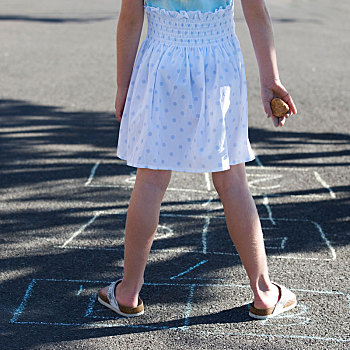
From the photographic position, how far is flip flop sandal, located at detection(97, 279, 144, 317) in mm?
3121

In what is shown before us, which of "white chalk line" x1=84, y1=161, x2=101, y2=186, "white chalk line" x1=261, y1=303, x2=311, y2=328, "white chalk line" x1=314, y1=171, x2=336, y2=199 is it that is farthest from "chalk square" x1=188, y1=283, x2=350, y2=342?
"white chalk line" x1=84, y1=161, x2=101, y2=186

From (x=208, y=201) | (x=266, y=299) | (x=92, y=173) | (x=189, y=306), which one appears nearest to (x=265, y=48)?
(x=266, y=299)

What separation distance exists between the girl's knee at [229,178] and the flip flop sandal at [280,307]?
548 mm

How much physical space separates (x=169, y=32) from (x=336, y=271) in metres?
1.57

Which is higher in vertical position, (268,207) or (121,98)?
(121,98)

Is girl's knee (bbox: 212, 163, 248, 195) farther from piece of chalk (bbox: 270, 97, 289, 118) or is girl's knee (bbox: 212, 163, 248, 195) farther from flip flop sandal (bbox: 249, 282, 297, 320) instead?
flip flop sandal (bbox: 249, 282, 297, 320)

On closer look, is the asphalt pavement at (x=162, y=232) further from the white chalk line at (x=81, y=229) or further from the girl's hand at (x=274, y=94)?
the girl's hand at (x=274, y=94)

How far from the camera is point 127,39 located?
9.69 feet

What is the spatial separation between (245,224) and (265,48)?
75 centimetres

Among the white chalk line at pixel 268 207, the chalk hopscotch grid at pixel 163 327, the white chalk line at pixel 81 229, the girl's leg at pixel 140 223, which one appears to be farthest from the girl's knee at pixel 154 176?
the white chalk line at pixel 268 207

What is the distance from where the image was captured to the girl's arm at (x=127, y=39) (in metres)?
2.90

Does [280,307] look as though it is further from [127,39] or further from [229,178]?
[127,39]

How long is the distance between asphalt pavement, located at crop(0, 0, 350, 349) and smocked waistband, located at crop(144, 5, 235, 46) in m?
1.20

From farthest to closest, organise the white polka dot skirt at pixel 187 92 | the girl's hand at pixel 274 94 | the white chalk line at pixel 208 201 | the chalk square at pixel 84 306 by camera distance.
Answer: the white chalk line at pixel 208 201, the chalk square at pixel 84 306, the girl's hand at pixel 274 94, the white polka dot skirt at pixel 187 92
